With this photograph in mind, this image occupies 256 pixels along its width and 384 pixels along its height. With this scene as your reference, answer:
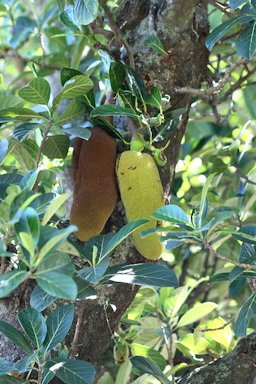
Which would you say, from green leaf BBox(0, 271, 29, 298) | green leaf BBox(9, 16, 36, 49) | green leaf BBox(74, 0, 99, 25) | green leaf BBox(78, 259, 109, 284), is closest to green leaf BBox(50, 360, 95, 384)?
green leaf BBox(78, 259, 109, 284)

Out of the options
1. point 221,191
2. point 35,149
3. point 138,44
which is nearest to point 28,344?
point 35,149

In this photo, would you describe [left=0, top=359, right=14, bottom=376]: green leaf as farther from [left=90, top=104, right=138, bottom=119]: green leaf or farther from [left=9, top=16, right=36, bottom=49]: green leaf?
[left=9, top=16, right=36, bottom=49]: green leaf

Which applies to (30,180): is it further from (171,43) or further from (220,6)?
(220,6)

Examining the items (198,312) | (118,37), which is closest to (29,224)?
(118,37)

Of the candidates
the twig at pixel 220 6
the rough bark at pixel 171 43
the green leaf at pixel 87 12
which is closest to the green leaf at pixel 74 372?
the rough bark at pixel 171 43

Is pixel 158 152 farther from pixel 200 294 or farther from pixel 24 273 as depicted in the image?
pixel 200 294
